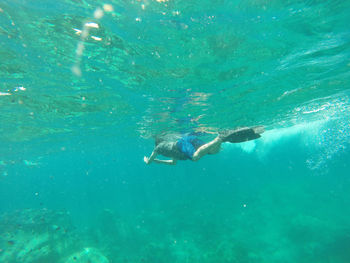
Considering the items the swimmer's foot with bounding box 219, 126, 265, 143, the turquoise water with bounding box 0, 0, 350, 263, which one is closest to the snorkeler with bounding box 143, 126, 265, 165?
the swimmer's foot with bounding box 219, 126, 265, 143

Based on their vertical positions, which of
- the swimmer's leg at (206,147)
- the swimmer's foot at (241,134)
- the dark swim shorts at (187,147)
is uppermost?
the swimmer's foot at (241,134)

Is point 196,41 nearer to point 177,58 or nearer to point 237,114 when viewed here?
point 177,58

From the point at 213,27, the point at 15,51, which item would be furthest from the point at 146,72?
the point at 15,51

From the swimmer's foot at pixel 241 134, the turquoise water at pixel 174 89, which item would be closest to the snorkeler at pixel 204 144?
the swimmer's foot at pixel 241 134

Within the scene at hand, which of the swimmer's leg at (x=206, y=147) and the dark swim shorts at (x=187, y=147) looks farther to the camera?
the dark swim shorts at (x=187, y=147)

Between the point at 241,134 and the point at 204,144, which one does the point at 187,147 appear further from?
the point at 241,134

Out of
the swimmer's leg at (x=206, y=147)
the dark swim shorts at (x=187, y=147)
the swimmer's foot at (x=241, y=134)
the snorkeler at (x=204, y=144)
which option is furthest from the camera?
the dark swim shorts at (x=187, y=147)

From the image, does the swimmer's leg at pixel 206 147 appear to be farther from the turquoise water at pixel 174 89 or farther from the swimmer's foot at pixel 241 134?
the turquoise water at pixel 174 89

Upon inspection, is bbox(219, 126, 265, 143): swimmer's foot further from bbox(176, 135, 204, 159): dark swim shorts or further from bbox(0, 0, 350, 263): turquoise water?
bbox(0, 0, 350, 263): turquoise water

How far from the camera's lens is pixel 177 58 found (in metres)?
11.0

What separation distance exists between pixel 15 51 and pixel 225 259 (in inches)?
800

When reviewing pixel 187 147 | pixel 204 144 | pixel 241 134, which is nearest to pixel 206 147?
pixel 204 144

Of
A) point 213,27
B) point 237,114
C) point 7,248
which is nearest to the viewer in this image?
point 213,27

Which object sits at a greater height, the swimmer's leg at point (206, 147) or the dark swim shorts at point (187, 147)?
the swimmer's leg at point (206, 147)
